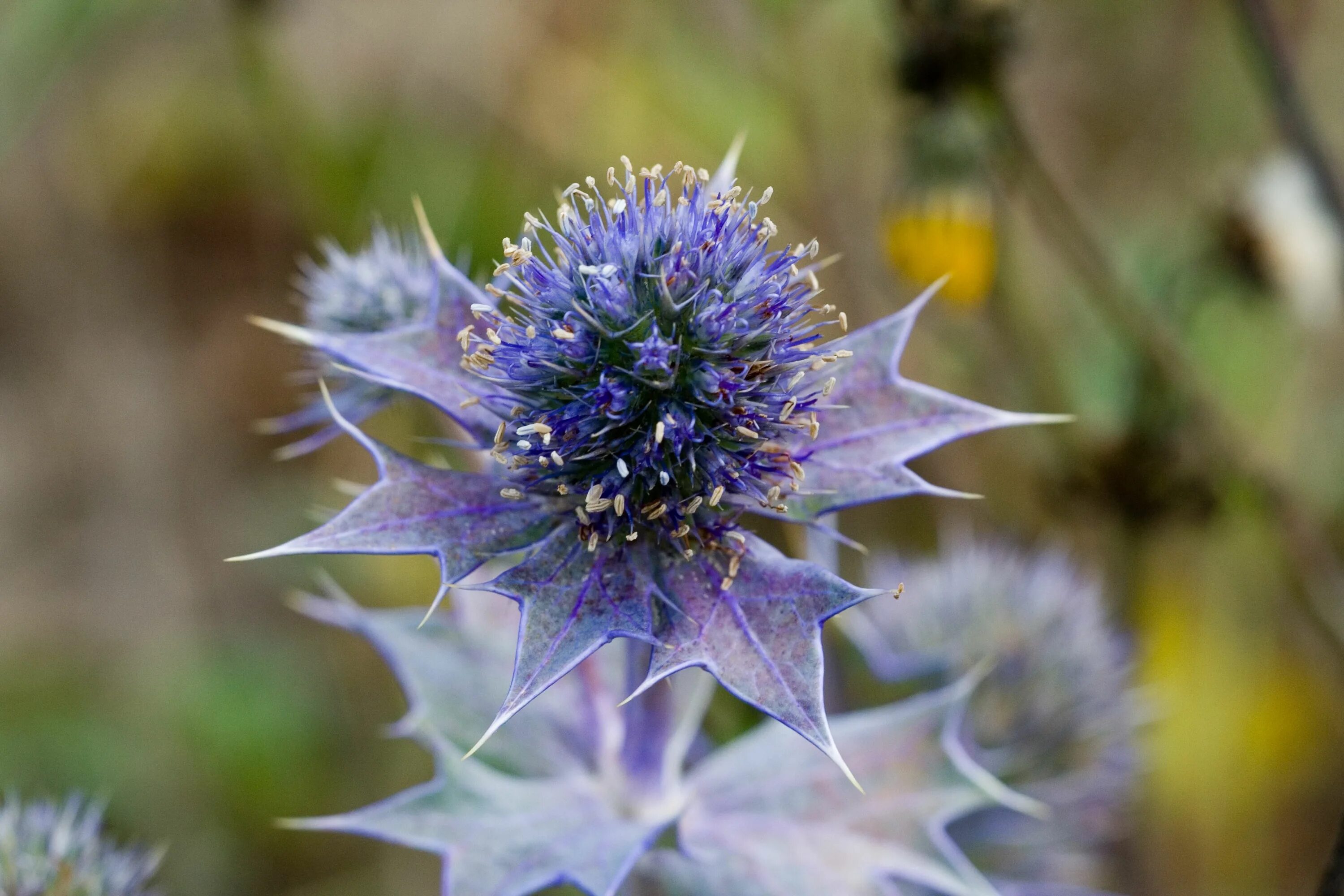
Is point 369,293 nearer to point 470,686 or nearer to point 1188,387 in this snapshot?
point 470,686

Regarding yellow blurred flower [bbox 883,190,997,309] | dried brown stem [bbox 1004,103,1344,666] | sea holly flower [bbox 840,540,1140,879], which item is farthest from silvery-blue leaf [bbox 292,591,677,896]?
dried brown stem [bbox 1004,103,1344,666]

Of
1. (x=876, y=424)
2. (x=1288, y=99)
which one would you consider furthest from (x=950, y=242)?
(x=876, y=424)

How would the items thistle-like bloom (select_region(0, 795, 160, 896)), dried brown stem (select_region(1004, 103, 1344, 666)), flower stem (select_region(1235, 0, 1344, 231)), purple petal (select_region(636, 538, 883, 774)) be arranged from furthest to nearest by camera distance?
1. dried brown stem (select_region(1004, 103, 1344, 666))
2. flower stem (select_region(1235, 0, 1344, 231))
3. thistle-like bloom (select_region(0, 795, 160, 896))
4. purple petal (select_region(636, 538, 883, 774))

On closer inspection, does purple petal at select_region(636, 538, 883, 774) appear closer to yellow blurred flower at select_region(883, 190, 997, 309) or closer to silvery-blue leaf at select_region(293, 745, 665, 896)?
silvery-blue leaf at select_region(293, 745, 665, 896)

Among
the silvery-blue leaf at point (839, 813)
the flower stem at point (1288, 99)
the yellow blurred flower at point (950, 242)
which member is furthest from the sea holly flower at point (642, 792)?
the flower stem at point (1288, 99)

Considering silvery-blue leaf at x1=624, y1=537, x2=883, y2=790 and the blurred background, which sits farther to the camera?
the blurred background

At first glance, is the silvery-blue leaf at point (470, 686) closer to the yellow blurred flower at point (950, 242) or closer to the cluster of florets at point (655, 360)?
the cluster of florets at point (655, 360)

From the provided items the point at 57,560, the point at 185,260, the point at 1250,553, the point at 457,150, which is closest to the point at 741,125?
the point at 457,150
